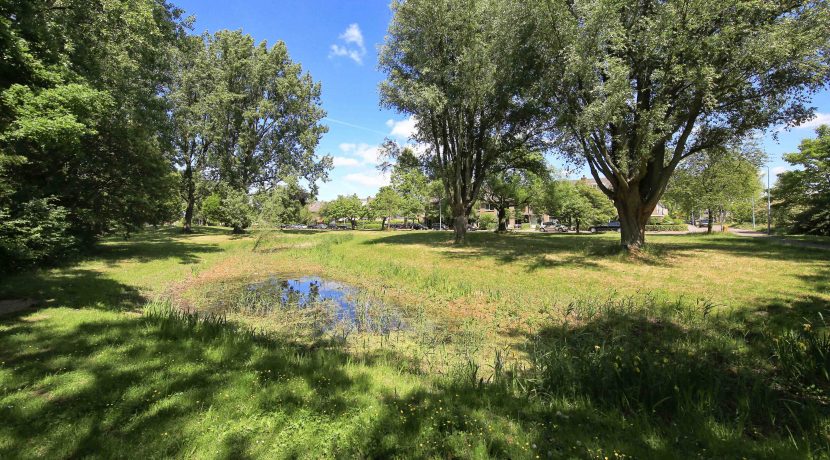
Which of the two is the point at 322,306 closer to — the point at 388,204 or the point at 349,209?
the point at 388,204

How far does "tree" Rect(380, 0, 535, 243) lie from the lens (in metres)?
20.5

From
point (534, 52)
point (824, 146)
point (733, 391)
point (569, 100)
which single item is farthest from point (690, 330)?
point (824, 146)

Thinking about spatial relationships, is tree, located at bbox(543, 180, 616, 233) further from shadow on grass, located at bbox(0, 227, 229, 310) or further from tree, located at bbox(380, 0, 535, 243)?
shadow on grass, located at bbox(0, 227, 229, 310)

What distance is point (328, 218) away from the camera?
300 feet

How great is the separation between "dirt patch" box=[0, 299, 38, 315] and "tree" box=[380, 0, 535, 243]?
18.5 metres

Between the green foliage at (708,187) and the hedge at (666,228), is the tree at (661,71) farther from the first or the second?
the hedge at (666,228)

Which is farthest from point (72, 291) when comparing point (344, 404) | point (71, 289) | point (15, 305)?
point (344, 404)

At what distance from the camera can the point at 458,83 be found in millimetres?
21406

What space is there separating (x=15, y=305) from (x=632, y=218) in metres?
22.0

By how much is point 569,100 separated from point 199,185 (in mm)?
37630

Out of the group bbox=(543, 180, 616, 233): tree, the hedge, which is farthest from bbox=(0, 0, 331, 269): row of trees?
the hedge

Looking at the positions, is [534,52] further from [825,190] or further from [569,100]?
[825,190]

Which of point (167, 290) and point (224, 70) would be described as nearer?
point (167, 290)

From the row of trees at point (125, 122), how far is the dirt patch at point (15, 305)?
1.20 meters
